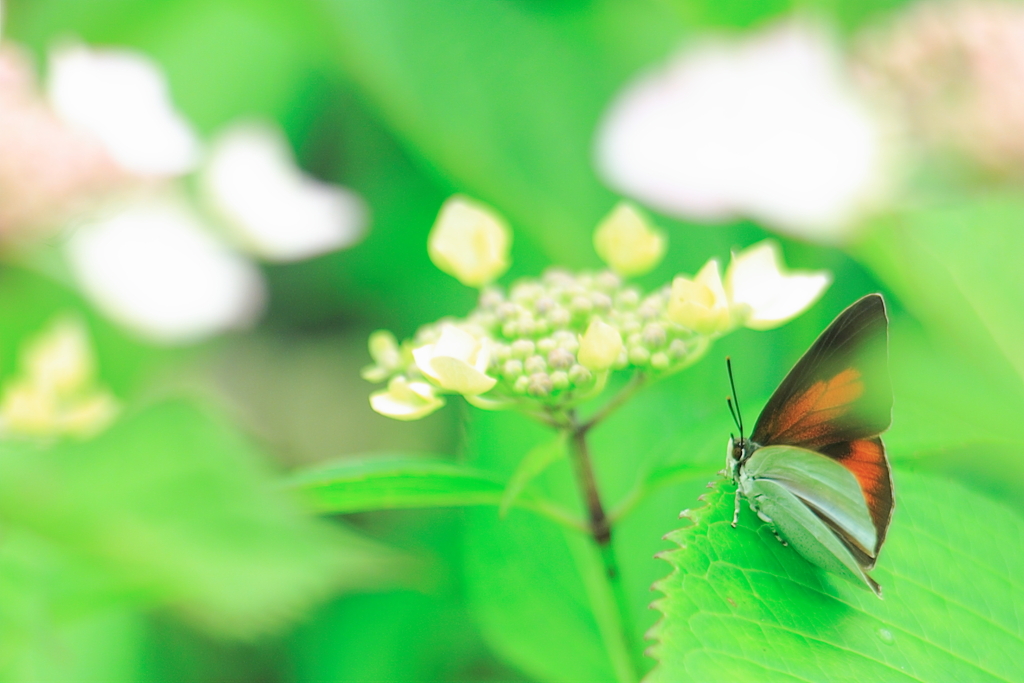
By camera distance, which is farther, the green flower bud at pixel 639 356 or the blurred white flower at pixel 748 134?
the blurred white flower at pixel 748 134

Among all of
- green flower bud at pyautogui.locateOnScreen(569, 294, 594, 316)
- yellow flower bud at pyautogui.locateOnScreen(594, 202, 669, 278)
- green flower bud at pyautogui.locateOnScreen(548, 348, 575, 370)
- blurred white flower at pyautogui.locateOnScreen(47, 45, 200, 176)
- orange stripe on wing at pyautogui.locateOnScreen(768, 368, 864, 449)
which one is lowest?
orange stripe on wing at pyautogui.locateOnScreen(768, 368, 864, 449)

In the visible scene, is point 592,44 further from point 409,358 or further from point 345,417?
point 409,358

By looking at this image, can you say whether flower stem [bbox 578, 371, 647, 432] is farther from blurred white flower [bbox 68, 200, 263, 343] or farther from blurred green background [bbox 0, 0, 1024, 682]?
blurred white flower [bbox 68, 200, 263, 343]

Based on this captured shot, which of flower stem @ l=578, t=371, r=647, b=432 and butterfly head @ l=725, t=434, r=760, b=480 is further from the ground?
flower stem @ l=578, t=371, r=647, b=432

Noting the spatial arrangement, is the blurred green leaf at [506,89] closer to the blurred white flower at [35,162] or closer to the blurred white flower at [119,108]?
the blurred white flower at [119,108]

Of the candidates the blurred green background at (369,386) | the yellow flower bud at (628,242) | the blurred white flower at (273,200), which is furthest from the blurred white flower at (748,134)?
the yellow flower bud at (628,242)

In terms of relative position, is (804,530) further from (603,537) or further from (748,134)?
(748,134)

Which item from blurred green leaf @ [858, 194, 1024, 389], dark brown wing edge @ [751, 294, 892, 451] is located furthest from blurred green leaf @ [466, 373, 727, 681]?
blurred green leaf @ [858, 194, 1024, 389]

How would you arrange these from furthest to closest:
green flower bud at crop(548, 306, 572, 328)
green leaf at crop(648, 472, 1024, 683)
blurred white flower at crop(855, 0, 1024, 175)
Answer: blurred white flower at crop(855, 0, 1024, 175), green flower bud at crop(548, 306, 572, 328), green leaf at crop(648, 472, 1024, 683)
